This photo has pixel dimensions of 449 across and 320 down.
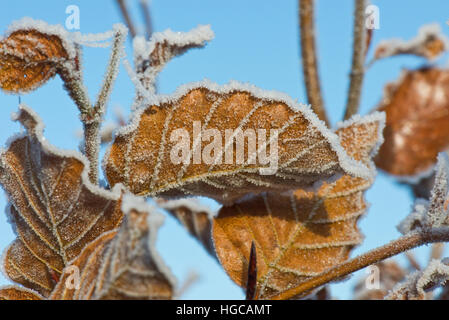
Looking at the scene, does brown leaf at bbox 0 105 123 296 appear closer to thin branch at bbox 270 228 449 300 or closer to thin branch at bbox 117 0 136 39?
thin branch at bbox 270 228 449 300

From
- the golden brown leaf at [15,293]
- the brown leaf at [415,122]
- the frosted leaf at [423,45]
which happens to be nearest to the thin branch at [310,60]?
the frosted leaf at [423,45]

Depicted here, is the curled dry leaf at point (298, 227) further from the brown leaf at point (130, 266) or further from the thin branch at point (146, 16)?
the thin branch at point (146, 16)

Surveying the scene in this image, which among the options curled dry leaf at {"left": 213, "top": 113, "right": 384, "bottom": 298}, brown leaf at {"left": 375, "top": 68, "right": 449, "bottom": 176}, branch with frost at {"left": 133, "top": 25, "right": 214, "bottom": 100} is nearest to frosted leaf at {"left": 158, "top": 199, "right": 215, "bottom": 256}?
curled dry leaf at {"left": 213, "top": 113, "right": 384, "bottom": 298}

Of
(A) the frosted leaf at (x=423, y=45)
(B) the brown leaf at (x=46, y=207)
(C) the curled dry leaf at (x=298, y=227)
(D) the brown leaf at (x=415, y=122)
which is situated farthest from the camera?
(D) the brown leaf at (x=415, y=122)

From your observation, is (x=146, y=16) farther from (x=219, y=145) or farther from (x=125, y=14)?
(x=219, y=145)

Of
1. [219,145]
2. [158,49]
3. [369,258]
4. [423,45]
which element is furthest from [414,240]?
[423,45]

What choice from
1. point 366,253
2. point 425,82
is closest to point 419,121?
point 425,82

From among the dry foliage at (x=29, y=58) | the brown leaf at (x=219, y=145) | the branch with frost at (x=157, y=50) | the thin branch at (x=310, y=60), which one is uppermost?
the thin branch at (x=310, y=60)

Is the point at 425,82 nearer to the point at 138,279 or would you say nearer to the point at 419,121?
the point at 419,121

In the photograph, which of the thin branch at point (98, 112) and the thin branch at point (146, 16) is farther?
Answer: the thin branch at point (146, 16)
